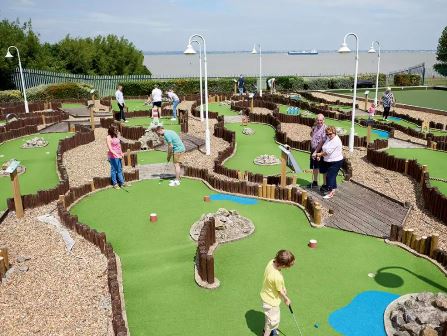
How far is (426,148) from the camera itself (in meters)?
15.9

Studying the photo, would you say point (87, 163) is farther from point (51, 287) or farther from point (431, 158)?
point (431, 158)

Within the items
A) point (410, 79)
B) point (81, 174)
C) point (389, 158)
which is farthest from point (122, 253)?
point (410, 79)

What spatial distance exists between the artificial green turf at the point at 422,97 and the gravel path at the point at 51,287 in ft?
85.3

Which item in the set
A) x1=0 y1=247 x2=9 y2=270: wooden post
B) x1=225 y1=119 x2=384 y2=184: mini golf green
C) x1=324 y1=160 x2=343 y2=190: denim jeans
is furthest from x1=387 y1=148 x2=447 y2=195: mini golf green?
x1=0 y1=247 x2=9 y2=270: wooden post

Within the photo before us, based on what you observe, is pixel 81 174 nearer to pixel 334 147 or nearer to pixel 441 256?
pixel 334 147

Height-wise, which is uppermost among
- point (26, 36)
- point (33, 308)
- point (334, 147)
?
point (26, 36)

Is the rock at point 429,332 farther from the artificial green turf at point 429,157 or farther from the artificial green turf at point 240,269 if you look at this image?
the artificial green turf at point 429,157

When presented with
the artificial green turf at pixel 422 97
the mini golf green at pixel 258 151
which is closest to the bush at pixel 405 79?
the artificial green turf at pixel 422 97

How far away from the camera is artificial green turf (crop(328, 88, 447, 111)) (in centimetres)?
2982

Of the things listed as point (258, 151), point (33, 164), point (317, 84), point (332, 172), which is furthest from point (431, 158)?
point (317, 84)

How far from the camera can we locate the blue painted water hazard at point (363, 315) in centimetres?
571

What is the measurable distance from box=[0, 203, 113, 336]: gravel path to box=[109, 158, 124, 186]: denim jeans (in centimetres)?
266

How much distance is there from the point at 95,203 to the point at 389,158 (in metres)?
8.92

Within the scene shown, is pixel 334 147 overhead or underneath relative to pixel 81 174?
overhead
